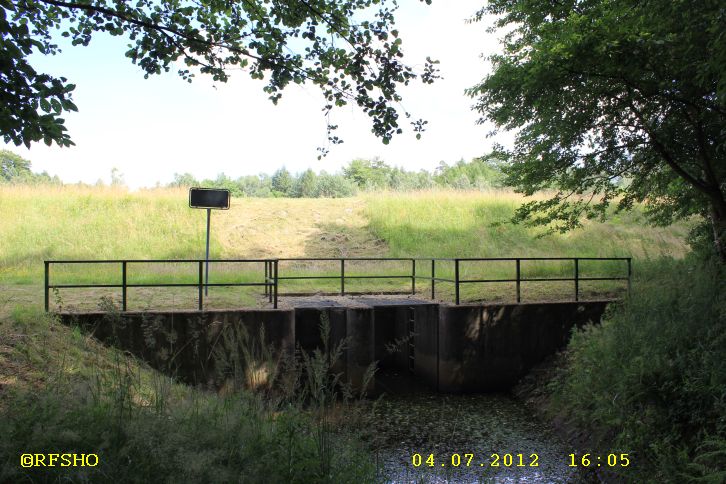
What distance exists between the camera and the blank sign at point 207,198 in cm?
1223

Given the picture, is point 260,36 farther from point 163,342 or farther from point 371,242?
point 371,242

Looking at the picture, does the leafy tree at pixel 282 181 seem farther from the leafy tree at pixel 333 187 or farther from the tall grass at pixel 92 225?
the tall grass at pixel 92 225

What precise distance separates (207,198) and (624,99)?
8.39 meters

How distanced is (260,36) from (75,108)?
2.22 meters

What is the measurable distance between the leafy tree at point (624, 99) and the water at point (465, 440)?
14.4 feet

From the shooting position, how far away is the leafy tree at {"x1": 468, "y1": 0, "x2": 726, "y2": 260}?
25.3ft

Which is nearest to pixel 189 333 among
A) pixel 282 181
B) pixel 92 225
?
pixel 92 225

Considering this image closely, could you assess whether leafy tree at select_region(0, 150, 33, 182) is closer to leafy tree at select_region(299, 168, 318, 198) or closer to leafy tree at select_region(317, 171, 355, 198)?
leafy tree at select_region(299, 168, 318, 198)
